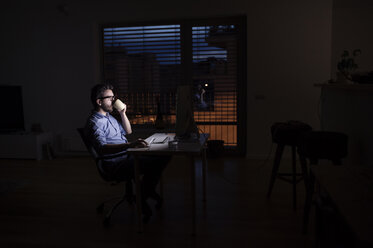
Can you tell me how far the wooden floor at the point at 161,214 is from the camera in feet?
7.91

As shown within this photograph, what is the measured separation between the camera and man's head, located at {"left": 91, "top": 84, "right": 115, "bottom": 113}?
277cm

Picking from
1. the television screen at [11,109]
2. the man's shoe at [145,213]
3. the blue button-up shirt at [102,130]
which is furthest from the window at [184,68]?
the man's shoe at [145,213]

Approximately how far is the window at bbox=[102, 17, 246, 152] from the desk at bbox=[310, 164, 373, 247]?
11.0 ft

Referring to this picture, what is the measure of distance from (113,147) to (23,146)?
10.5ft

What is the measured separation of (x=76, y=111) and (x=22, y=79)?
1.09 m

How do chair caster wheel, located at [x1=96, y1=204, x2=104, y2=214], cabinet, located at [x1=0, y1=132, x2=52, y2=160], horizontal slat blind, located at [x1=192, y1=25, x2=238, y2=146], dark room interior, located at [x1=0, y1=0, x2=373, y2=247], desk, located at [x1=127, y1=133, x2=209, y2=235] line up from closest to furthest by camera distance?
desk, located at [x1=127, y1=133, x2=209, y2=235] → chair caster wheel, located at [x1=96, y1=204, x2=104, y2=214] → dark room interior, located at [x1=0, y1=0, x2=373, y2=247] → horizontal slat blind, located at [x1=192, y1=25, x2=238, y2=146] → cabinet, located at [x1=0, y1=132, x2=52, y2=160]

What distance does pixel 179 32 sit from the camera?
16.5 feet

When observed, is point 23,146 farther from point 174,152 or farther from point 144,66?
point 174,152

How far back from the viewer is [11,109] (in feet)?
17.1

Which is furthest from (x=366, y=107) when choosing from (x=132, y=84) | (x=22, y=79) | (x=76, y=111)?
(x=22, y=79)

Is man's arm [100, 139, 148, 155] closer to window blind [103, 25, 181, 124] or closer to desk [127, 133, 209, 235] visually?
desk [127, 133, 209, 235]

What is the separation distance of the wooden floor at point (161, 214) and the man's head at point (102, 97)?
3.31 feet

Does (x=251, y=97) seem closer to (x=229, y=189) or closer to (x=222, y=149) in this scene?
(x=222, y=149)

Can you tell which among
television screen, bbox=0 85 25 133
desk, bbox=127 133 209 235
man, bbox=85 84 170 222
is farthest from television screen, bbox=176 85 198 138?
television screen, bbox=0 85 25 133
